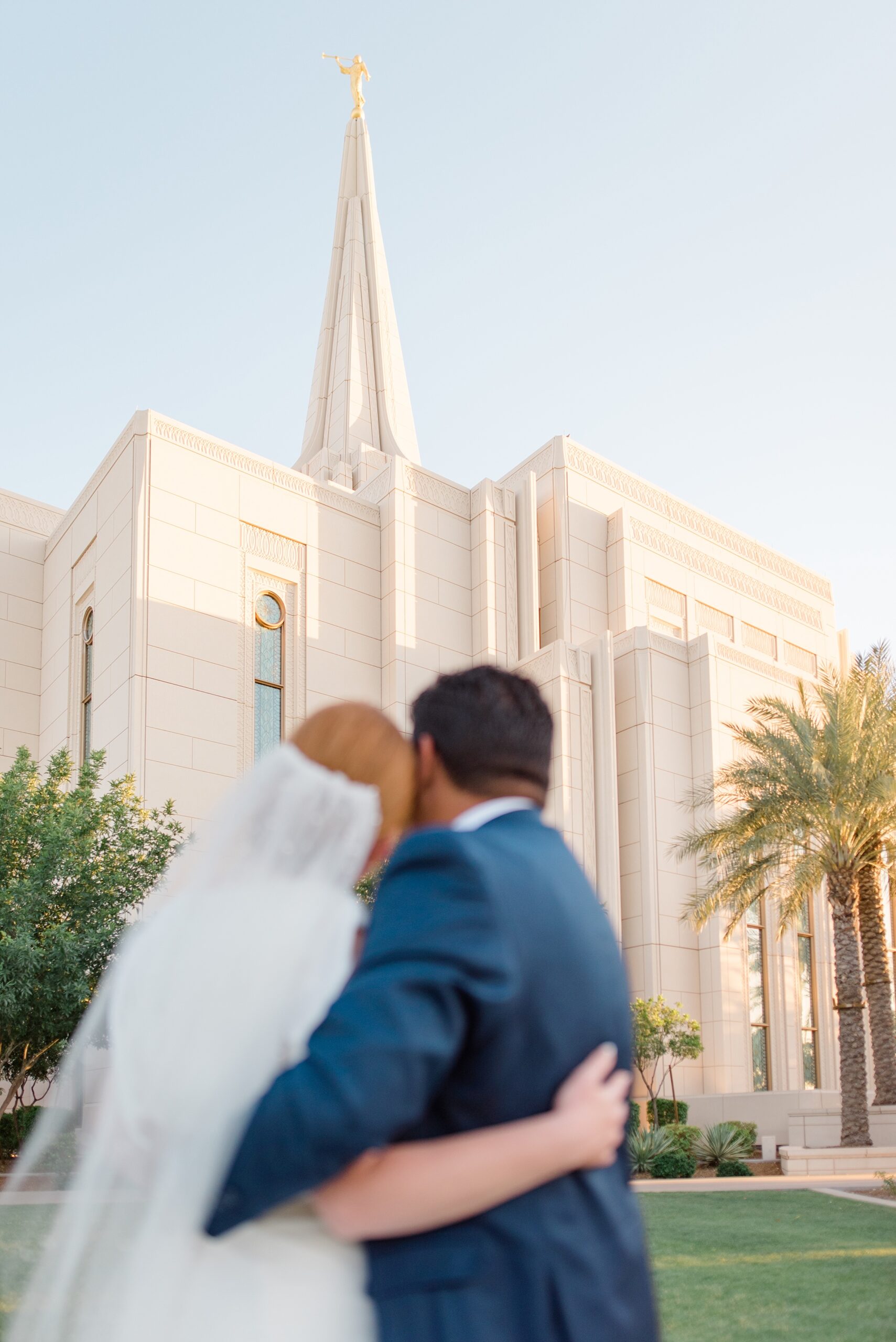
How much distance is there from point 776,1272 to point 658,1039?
46.8 feet

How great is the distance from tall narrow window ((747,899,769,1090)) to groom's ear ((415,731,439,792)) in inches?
1002

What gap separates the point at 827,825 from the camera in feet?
65.5

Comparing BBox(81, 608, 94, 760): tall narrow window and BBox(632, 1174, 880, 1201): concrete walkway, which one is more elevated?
BBox(81, 608, 94, 760): tall narrow window

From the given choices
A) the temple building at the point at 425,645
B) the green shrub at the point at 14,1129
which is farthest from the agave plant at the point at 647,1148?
the green shrub at the point at 14,1129

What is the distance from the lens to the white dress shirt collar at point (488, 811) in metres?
1.74

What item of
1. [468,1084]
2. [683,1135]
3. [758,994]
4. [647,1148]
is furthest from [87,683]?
[468,1084]

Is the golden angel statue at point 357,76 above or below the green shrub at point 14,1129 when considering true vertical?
above

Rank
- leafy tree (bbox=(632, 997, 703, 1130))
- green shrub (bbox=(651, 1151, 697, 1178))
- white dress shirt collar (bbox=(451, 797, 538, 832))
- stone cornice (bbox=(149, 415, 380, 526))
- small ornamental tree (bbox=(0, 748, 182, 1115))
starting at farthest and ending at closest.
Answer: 1. stone cornice (bbox=(149, 415, 380, 526))
2. leafy tree (bbox=(632, 997, 703, 1130))
3. green shrub (bbox=(651, 1151, 697, 1178))
4. small ornamental tree (bbox=(0, 748, 182, 1115))
5. white dress shirt collar (bbox=(451, 797, 538, 832))

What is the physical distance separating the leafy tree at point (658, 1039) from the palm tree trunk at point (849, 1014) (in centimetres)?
305

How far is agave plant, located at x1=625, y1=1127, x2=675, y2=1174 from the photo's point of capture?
19312mm

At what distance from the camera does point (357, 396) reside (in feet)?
111

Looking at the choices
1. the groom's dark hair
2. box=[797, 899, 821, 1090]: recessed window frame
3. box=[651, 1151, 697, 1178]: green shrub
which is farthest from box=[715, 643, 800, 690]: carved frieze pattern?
the groom's dark hair

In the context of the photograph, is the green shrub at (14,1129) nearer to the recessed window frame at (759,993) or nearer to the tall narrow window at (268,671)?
the tall narrow window at (268,671)

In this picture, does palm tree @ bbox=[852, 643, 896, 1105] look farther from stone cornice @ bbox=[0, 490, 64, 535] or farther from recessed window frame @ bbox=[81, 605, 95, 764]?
stone cornice @ bbox=[0, 490, 64, 535]
